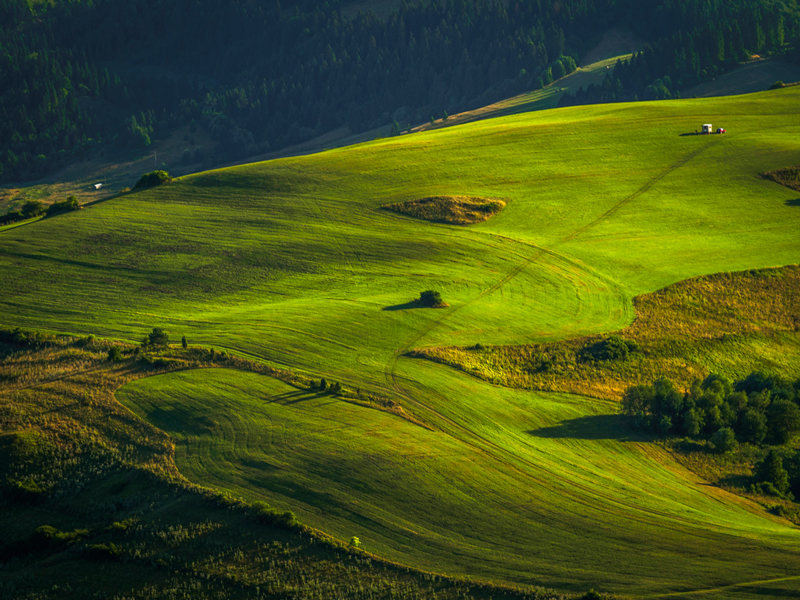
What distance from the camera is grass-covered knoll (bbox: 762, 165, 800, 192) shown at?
9356 cm

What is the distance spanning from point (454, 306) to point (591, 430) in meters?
22.0

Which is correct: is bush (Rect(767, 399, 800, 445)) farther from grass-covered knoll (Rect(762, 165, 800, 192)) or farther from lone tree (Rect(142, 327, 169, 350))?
grass-covered knoll (Rect(762, 165, 800, 192))

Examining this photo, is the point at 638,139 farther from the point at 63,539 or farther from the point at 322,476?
the point at 63,539

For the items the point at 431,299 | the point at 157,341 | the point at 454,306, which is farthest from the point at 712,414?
the point at 157,341

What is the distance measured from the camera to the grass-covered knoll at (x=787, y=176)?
93.6 metres

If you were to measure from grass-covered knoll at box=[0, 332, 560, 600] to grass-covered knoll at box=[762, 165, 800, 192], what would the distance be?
83.2 meters

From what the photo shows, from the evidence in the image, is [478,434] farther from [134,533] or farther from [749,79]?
[749,79]

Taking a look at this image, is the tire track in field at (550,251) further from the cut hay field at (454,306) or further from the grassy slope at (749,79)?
the grassy slope at (749,79)

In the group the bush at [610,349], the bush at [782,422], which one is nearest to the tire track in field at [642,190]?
the bush at [610,349]

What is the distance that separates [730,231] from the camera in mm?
83500

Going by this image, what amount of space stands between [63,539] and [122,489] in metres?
4.48

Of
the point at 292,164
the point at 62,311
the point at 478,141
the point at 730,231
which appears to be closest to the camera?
the point at 62,311

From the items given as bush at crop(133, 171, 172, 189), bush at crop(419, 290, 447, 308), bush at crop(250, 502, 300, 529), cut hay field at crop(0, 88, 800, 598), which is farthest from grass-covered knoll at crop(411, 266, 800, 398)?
bush at crop(133, 171, 172, 189)

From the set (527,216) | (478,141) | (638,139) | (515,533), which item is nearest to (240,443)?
(515,533)
